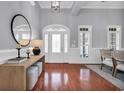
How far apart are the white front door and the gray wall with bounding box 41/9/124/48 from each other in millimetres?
497

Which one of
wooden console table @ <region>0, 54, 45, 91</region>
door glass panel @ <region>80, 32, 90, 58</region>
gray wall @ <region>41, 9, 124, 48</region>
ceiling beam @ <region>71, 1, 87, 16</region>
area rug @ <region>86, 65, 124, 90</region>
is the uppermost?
ceiling beam @ <region>71, 1, 87, 16</region>

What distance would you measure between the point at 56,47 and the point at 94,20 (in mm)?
2887

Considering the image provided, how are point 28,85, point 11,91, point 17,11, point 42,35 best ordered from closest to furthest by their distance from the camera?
point 11,91 < point 28,85 < point 17,11 < point 42,35

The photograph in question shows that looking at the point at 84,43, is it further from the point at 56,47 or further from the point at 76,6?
the point at 76,6

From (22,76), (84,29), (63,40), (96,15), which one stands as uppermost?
(96,15)

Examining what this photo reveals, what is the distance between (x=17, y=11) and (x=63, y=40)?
17.9 feet

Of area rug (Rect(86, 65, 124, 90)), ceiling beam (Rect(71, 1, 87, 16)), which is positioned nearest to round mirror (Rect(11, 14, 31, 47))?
ceiling beam (Rect(71, 1, 87, 16))

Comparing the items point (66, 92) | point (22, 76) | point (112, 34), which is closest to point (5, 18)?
point (22, 76)

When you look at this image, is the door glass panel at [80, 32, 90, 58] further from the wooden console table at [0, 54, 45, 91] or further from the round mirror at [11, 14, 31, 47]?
the wooden console table at [0, 54, 45, 91]

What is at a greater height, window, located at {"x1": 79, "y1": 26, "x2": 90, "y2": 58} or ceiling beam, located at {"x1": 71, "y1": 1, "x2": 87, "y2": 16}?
ceiling beam, located at {"x1": 71, "y1": 1, "x2": 87, "y2": 16}

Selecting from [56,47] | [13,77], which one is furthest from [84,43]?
[13,77]

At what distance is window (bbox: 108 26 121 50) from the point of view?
10.1 m

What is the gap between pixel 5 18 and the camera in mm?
3857

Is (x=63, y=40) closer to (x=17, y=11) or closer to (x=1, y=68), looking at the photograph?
(x=17, y=11)
